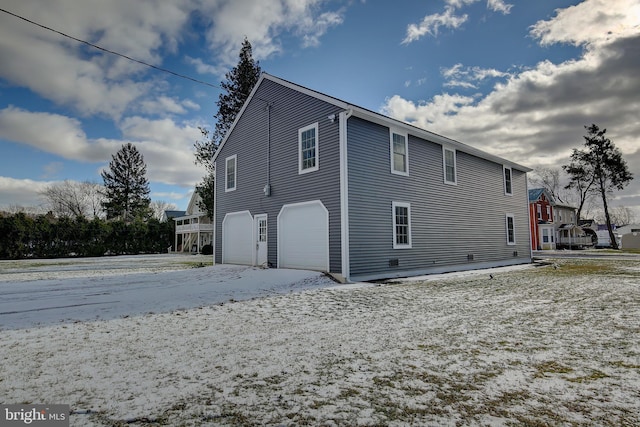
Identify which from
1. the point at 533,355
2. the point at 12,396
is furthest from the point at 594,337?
the point at 12,396

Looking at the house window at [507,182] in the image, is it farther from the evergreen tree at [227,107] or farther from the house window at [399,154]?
the evergreen tree at [227,107]

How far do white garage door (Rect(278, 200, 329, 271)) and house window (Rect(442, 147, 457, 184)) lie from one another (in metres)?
6.31

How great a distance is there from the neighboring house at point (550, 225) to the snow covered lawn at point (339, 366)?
1323 inches

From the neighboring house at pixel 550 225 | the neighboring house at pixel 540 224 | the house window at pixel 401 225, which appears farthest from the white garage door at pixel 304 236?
the neighboring house at pixel 540 224

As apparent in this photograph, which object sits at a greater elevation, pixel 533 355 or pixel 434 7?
pixel 434 7

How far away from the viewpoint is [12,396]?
8.91ft

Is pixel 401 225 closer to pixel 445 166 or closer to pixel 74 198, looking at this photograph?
pixel 445 166

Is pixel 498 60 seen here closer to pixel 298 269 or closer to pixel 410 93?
pixel 410 93

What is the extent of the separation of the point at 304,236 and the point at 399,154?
14.9 ft

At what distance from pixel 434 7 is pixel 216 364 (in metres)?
12.4

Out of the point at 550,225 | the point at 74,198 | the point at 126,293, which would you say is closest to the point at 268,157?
the point at 126,293

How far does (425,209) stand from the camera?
12961 millimetres

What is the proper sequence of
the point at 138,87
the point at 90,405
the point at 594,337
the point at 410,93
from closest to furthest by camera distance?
the point at 90,405 < the point at 594,337 < the point at 138,87 < the point at 410,93
